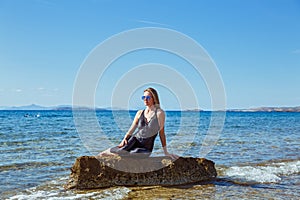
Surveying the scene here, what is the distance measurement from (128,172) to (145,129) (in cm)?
109

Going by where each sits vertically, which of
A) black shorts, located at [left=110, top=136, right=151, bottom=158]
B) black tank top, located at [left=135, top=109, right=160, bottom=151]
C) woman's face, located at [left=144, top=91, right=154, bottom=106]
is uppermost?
woman's face, located at [left=144, top=91, right=154, bottom=106]

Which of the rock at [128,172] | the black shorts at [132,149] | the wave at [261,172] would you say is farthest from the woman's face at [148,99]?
the wave at [261,172]

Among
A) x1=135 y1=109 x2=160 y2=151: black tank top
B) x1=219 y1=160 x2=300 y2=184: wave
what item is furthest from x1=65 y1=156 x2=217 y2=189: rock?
x1=219 y1=160 x2=300 y2=184: wave

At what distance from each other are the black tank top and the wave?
2.77m

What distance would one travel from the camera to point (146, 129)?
7.92 m

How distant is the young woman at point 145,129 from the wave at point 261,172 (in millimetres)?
2751

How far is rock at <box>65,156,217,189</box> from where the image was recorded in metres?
7.78

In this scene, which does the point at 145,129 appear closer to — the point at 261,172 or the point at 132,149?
the point at 132,149

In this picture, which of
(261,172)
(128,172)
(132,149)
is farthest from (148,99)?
(261,172)

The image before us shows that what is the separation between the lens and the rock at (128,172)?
7.78 m

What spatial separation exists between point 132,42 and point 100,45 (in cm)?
93

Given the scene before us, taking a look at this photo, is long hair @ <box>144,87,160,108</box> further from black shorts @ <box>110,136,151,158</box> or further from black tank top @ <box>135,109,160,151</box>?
black shorts @ <box>110,136,151,158</box>

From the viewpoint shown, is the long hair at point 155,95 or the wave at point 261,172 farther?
the wave at point 261,172

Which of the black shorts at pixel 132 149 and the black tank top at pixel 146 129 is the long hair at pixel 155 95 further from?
the black shorts at pixel 132 149
